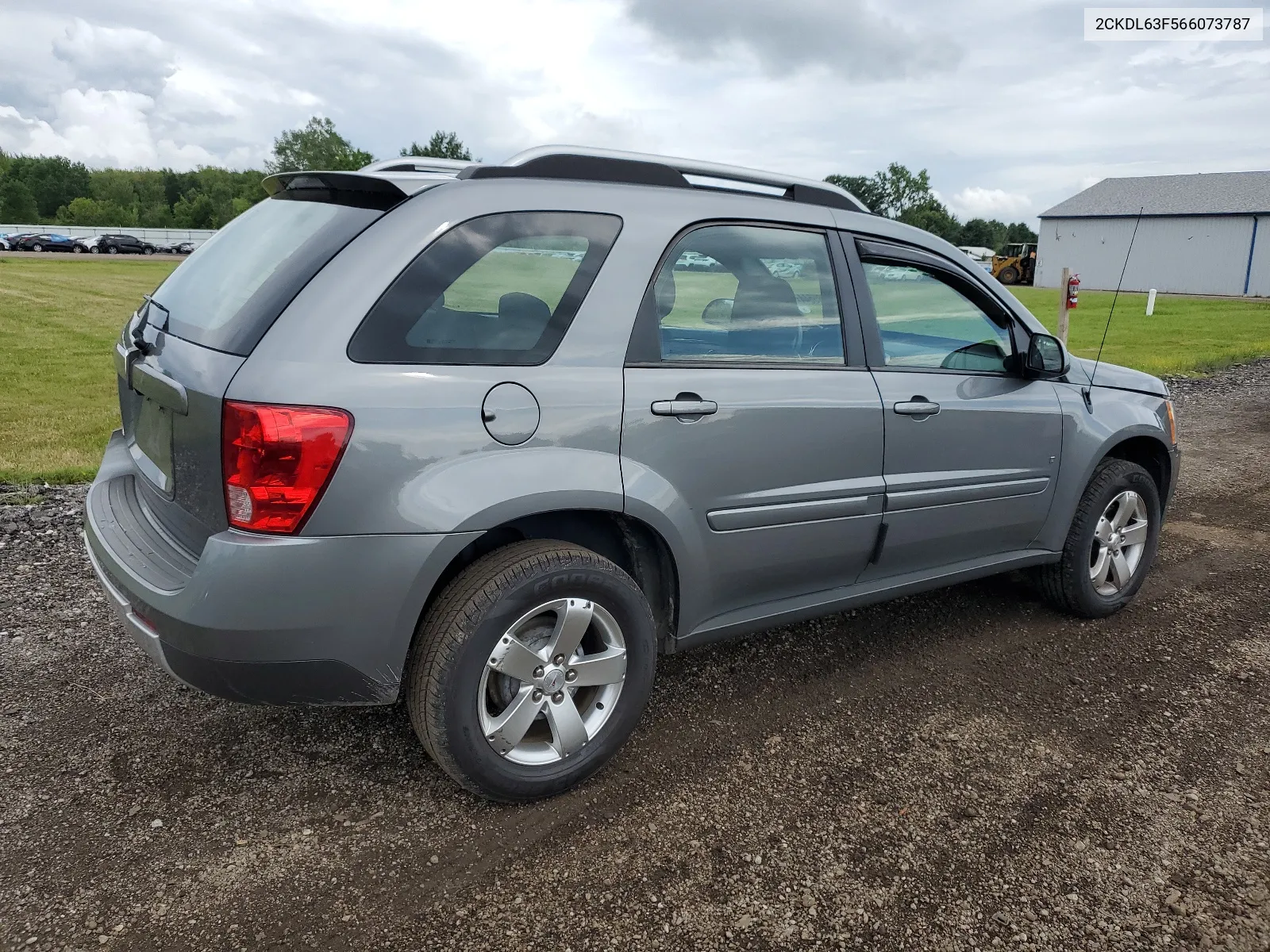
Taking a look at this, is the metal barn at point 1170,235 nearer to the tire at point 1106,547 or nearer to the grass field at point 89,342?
the grass field at point 89,342

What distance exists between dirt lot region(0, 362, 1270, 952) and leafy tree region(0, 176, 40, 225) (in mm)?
104068

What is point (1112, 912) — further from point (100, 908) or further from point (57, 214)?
point (57, 214)

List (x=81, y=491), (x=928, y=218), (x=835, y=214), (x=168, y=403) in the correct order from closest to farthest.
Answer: (x=168, y=403) < (x=835, y=214) < (x=81, y=491) < (x=928, y=218)

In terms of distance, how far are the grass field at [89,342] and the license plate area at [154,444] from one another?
Answer: 119 centimetres

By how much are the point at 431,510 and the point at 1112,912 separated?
1.99 meters

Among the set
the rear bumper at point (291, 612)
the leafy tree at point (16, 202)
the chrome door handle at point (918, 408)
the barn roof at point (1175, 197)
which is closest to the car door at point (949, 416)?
the chrome door handle at point (918, 408)

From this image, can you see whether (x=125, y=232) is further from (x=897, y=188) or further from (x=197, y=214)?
(x=897, y=188)

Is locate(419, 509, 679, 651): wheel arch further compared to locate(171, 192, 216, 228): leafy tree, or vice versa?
locate(171, 192, 216, 228): leafy tree

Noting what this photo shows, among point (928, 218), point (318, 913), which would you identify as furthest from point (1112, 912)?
point (928, 218)

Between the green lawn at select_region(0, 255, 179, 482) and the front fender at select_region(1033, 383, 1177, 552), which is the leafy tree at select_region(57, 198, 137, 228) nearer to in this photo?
the green lawn at select_region(0, 255, 179, 482)

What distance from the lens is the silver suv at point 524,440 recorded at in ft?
7.73

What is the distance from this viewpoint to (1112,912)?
235 cm

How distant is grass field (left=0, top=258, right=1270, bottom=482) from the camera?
6.64 metres

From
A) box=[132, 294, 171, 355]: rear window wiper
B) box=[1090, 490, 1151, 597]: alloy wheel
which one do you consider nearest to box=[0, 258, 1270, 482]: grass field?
box=[132, 294, 171, 355]: rear window wiper
